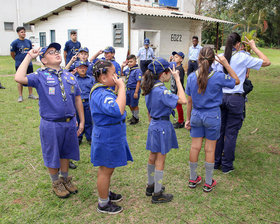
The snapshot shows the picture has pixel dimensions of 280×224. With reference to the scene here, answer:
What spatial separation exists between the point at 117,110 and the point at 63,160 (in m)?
1.34

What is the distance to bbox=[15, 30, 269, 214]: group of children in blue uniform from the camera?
2836 millimetres

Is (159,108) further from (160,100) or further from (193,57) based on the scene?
(193,57)

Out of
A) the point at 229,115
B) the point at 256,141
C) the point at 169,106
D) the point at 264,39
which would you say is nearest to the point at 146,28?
the point at 256,141

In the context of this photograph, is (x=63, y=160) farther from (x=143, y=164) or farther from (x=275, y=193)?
(x=275, y=193)

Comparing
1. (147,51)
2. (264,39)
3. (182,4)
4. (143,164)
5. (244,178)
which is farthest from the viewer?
(264,39)

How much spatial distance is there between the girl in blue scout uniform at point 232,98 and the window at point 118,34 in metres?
10.1

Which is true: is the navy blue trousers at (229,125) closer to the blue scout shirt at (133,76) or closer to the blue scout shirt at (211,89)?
the blue scout shirt at (211,89)

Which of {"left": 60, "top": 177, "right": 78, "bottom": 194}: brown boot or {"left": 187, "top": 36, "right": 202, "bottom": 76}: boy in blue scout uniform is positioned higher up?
{"left": 187, "top": 36, "right": 202, "bottom": 76}: boy in blue scout uniform

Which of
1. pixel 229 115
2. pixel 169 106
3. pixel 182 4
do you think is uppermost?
pixel 182 4

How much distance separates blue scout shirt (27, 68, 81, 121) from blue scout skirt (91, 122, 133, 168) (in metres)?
0.56

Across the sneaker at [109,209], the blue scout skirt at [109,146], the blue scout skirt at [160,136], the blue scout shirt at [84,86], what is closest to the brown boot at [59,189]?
the sneaker at [109,209]

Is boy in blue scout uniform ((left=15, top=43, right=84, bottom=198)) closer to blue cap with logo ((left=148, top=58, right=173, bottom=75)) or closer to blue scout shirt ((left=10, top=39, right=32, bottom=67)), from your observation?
blue cap with logo ((left=148, top=58, right=173, bottom=75))

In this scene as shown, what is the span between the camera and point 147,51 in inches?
440

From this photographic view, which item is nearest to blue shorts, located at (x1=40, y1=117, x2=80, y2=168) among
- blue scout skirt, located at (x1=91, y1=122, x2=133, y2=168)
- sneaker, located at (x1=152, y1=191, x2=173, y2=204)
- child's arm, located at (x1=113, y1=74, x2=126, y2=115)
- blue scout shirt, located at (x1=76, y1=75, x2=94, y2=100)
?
blue scout skirt, located at (x1=91, y1=122, x2=133, y2=168)
